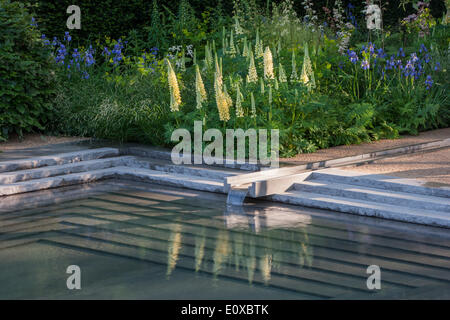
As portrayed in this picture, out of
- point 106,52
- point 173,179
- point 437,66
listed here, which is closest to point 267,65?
point 173,179

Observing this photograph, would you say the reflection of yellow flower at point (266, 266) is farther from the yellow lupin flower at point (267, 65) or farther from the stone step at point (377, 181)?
the yellow lupin flower at point (267, 65)

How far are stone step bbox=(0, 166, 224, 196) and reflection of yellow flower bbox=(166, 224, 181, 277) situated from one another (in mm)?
1761

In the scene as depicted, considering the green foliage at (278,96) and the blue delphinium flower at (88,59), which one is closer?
the green foliage at (278,96)

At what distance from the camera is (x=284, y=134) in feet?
29.9

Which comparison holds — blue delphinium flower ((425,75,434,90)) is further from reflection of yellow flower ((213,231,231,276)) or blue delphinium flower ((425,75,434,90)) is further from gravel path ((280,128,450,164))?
reflection of yellow flower ((213,231,231,276))

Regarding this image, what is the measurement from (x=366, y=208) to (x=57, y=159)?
4.22 m

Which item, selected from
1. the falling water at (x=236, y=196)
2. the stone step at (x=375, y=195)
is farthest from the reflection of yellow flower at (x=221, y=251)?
the stone step at (x=375, y=195)

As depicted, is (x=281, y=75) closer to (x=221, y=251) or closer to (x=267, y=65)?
(x=267, y=65)

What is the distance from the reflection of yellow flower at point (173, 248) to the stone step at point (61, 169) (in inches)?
109

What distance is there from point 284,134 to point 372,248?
3299mm

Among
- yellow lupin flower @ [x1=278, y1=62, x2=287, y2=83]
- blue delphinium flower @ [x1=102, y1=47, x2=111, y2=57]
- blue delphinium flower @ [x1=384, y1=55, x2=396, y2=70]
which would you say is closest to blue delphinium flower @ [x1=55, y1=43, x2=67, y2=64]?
blue delphinium flower @ [x1=102, y1=47, x2=111, y2=57]

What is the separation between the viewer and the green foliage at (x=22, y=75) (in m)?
10.6

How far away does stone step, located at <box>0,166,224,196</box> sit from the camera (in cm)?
845
